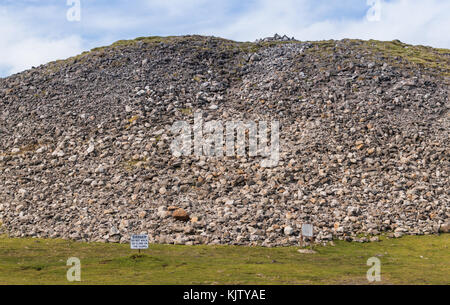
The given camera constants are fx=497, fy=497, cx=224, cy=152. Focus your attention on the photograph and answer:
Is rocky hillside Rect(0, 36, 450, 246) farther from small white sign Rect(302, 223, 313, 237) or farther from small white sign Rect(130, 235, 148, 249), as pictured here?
small white sign Rect(130, 235, 148, 249)

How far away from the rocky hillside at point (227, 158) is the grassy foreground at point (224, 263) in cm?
196

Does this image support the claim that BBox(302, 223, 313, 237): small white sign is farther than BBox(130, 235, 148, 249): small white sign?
Yes

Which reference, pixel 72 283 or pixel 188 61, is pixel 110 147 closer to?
pixel 188 61

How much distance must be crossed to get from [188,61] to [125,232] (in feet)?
104

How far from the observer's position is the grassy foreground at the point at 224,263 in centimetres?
2327

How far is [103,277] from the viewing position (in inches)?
923

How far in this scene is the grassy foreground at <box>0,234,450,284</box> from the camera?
23266 millimetres

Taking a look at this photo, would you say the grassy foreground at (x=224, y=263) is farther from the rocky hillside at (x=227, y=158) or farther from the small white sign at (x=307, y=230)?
the rocky hillside at (x=227, y=158)

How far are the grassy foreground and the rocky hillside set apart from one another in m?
1.96

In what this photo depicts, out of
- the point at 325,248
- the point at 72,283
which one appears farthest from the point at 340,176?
the point at 72,283

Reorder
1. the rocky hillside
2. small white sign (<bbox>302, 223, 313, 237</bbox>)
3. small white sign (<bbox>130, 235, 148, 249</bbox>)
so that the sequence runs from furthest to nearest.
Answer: the rocky hillside
small white sign (<bbox>302, 223, 313, 237</bbox>)
small white sign (<bbox>130, 235, 148, 249</bbox>)

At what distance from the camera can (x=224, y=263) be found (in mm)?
26750

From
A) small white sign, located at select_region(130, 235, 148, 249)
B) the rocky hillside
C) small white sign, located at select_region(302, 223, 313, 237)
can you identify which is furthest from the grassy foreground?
the rocky hillside

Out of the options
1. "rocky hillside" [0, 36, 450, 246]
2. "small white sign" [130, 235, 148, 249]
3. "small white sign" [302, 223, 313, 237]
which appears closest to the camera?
"small white sign" [130, 235, 148, 249]
